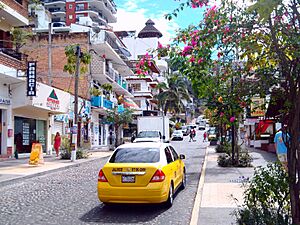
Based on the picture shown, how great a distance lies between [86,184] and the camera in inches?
521

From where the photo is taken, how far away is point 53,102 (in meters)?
27.1

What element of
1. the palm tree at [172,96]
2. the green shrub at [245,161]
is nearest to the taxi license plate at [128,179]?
the green shrub at [245,161]

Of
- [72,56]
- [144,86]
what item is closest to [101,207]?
[72,56]

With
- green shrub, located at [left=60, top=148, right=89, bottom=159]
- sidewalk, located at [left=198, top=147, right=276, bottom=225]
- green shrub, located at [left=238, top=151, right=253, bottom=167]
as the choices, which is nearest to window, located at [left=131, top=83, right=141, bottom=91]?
green shrub, located at [left=60, top=148, right=89, bottom=159]

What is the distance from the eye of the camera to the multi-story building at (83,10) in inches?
3083

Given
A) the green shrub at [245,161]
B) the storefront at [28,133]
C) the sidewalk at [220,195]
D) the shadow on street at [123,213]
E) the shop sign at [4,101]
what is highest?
the shop sign at [4,101]

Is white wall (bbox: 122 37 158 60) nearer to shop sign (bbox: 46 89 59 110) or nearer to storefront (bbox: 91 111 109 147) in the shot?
storefront (bbox: 91 111 109 147)

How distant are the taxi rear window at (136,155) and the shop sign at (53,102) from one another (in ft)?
57.7

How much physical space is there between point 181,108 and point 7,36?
53069 millimetres

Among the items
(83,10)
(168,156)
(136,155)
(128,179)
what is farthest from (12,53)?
(83,10)

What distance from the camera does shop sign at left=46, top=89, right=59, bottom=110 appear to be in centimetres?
2631

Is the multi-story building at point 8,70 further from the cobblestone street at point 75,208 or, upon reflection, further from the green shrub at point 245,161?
the green shrub at point 245,161

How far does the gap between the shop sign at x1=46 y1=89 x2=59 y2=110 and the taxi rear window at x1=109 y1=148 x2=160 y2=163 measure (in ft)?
57.7

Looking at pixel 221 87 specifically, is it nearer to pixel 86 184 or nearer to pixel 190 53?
pixel 190 53
